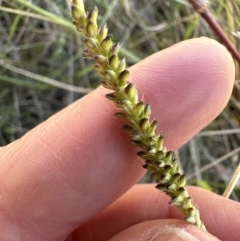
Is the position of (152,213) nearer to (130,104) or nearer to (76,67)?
(130,104)

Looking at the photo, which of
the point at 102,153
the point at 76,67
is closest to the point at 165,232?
the point at 102,153

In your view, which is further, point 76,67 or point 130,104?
point 76,67

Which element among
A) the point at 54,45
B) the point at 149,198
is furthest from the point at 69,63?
the point at 149,198

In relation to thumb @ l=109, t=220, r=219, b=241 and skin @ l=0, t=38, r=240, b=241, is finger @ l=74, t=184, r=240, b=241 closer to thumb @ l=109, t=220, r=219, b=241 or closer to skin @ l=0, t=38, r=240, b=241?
skin @ l=0, t=38, r=240, b=241

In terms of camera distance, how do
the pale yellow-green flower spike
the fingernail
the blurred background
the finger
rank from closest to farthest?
the pale yellow-green flower spike → the fingernail → the finger → the blurred background

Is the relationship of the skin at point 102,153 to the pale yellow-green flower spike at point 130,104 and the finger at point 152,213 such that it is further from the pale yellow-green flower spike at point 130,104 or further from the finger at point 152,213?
the pale yellow-green flower spike at point 130,104

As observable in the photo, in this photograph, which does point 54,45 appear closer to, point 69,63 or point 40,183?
point 69,63

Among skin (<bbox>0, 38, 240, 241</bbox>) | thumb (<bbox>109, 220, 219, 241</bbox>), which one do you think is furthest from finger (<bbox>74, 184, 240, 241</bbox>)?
thumb (<bbox>109, 220, 219, 241</bbox>)
